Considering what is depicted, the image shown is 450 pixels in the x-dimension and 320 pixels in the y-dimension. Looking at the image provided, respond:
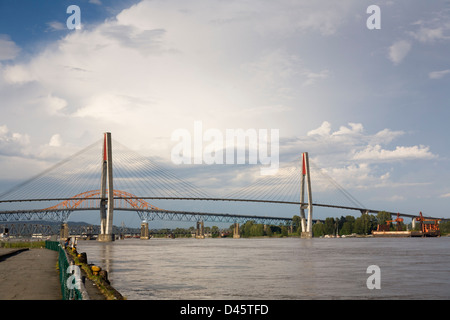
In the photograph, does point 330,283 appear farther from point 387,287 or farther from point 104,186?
point 104,186

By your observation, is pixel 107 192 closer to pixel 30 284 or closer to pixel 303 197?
pixel 303 197

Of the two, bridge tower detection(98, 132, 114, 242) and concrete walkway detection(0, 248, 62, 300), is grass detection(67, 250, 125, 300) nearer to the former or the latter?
concrete walkway detection(0, 248, 62, 300)

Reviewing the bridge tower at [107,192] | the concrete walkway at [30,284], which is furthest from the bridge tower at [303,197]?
the concrete walkway at [30,284]

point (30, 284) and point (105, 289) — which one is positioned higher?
point (105, 289)

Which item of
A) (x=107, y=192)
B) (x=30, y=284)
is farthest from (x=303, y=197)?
(x=30, y=284)

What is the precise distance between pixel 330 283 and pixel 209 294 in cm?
763

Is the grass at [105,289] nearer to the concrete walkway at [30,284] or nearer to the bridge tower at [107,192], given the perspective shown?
the concrete walkway at [30,284]

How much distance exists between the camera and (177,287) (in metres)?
23.2

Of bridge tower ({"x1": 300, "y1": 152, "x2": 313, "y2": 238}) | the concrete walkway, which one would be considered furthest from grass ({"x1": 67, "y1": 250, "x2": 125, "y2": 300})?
bridge tower ({"x1": 300, "y1": 152, "x2": 313, "y2": 238})

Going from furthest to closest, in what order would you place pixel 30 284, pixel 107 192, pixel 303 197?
pixel 303 197
pixel 107 192
pixel 30 284

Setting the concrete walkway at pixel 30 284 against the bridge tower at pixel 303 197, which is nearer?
the concrete walkway at pixel 30 284

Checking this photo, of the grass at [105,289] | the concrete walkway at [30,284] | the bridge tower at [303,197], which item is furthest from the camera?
the bridge tower at [303,197]

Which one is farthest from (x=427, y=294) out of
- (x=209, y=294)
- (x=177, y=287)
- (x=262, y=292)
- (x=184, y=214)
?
(x=184, y=214)

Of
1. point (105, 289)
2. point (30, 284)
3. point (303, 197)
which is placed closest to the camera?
point (105, 289)
